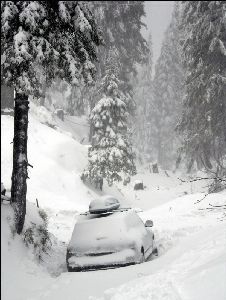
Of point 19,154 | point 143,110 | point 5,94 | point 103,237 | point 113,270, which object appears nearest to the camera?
point 113,270

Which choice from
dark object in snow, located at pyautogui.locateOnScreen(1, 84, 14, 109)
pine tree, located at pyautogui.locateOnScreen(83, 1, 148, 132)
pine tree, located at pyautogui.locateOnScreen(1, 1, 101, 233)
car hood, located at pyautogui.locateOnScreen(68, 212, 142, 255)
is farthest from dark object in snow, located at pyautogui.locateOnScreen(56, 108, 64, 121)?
car hood, located at pyautogui.locateOnScreen(68, 212, 142, 255)

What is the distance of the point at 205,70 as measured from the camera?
24.0 meters

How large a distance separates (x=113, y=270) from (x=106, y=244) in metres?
0.92

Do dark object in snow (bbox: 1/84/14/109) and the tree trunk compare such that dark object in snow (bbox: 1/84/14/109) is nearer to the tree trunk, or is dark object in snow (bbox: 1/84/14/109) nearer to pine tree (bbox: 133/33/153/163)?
the tree trunk

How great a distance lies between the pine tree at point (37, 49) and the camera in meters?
9.01

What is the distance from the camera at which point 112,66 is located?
25.2m

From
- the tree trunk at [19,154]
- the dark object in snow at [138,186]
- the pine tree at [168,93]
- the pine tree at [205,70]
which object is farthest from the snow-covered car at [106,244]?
the pine tree at [168,93]

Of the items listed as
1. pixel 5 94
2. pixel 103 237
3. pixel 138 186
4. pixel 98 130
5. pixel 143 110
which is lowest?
pixel 138 186

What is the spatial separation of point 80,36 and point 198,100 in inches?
587

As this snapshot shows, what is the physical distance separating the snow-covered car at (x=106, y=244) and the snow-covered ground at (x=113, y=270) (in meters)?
0.47

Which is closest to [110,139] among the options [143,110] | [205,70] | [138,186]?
[205,70]

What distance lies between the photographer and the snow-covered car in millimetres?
9055

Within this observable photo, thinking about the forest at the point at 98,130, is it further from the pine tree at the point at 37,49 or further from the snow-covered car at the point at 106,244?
the snow-covered car at the point at 106,244

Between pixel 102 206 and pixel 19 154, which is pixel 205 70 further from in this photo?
pixel 19 154
